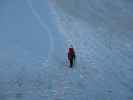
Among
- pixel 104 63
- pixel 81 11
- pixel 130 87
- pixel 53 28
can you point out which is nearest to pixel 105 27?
pixel 53 28

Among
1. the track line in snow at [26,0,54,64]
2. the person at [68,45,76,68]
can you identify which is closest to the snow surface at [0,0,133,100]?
the track line in snow at [26,0,54,64]

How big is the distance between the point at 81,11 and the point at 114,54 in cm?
1336

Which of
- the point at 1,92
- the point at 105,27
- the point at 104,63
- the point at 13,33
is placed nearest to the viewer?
the point at 1,92

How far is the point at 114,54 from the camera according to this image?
2305 cm

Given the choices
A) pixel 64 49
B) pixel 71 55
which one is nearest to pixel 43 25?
pixel 64 49

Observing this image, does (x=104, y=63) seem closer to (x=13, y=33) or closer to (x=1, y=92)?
(x=1, y=92)

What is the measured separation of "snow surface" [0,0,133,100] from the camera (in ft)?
58.0

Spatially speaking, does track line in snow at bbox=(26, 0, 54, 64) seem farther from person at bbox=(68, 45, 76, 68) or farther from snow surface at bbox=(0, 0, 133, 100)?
person at bbox=(68, 45, 76, 68)

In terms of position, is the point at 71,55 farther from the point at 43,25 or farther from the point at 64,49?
the point at 43,25

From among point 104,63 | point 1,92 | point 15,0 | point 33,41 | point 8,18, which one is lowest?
point 1,92

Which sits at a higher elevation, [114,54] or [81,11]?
[81,11]

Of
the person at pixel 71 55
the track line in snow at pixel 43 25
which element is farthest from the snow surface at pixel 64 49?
the person at pixel 71 55

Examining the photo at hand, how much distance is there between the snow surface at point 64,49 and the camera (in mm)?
17688

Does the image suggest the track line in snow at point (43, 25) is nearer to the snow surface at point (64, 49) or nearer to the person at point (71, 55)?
the snow surface at point (64, 49)
